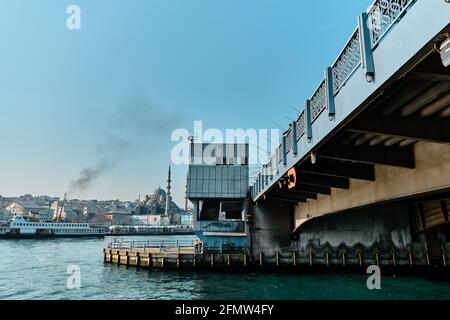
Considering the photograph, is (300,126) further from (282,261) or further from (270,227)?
(270,227)

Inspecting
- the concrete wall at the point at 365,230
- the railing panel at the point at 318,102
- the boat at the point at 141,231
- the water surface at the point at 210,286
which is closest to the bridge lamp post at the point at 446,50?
the railing panel at the point at 318,102

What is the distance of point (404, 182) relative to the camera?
11094mm

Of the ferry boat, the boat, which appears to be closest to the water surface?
the ferry boat

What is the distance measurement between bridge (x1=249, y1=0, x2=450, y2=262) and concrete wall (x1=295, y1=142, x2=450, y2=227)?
1.3 inches

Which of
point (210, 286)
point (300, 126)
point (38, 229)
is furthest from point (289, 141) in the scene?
point (38, 229)

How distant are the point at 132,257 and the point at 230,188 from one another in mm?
14015

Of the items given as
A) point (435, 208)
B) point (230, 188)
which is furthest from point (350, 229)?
point (230, 188)

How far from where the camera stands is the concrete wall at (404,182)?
9156 mm

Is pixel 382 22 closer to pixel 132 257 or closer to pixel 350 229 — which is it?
pixel 350 229

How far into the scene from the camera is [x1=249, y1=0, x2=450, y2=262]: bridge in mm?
4676

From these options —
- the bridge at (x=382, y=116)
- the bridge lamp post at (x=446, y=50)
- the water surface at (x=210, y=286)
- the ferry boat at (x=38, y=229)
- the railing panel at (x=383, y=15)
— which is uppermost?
the railing panel at (x=383, y=15)

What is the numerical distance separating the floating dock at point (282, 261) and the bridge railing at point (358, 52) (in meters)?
23.2

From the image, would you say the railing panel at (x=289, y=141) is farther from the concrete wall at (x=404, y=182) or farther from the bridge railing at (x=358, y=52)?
the concrete wall at (x=404, y=182)
